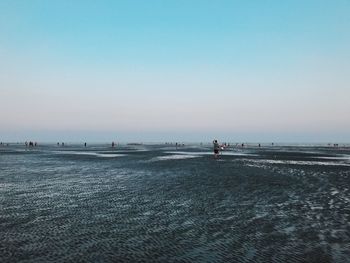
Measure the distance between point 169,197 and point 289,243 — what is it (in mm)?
10355

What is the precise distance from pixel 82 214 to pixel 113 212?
1.36 metres

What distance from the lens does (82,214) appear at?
17.4 m

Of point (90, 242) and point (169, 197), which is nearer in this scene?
point (90, 242)

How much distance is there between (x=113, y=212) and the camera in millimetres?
17984

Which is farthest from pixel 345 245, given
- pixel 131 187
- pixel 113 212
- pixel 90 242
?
pixel 131 187

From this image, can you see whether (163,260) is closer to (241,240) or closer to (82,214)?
(241,240)

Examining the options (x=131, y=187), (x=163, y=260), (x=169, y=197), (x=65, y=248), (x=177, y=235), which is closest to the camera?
(x=163, y=260)

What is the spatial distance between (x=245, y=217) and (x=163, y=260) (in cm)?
705

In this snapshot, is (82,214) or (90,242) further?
(82,214)

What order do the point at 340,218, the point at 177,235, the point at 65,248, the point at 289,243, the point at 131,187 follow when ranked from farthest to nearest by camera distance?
the point at 131,187
the point at 340,218
the point at 177,235
the point at 289,243
the point at 65,248

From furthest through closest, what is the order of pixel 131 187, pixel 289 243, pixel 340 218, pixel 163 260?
pixel 131 187
pixel 340 218
pixel 289 243
pixel 163 260

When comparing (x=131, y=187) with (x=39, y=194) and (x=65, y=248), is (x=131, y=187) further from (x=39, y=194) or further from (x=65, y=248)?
(x=65, y=248)

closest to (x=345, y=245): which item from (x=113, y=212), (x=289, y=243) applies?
(x=289, y=243)

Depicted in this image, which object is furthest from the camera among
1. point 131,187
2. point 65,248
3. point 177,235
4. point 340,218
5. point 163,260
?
point 131,187
